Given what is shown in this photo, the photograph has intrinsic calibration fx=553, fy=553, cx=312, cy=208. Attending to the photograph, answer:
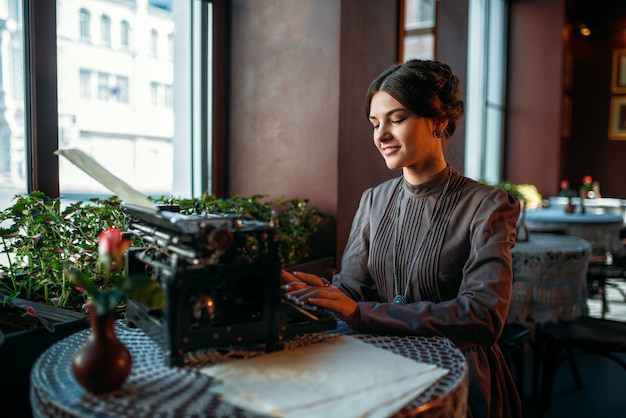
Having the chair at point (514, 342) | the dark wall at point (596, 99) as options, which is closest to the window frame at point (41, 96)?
the chair at point (514, 342)

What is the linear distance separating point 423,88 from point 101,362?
1.13 metres

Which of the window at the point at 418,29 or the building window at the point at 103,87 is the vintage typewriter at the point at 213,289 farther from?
the window at the point at 418,29

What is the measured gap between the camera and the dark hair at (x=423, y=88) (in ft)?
5.24

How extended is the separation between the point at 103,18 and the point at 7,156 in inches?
31.6

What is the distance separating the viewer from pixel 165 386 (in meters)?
1.02

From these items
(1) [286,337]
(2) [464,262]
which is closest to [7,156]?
(1) [286,337]

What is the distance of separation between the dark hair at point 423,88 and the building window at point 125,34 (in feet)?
4.98

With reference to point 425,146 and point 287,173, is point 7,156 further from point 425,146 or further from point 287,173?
point 425,146

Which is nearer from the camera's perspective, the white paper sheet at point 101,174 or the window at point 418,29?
the white paper sheet at point 101,174

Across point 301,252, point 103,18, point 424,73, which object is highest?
point 103,18

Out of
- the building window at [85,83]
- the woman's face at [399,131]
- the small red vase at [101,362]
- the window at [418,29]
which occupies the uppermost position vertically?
the window at [418,29]

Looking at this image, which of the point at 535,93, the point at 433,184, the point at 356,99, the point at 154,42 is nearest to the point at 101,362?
the point at 433,184

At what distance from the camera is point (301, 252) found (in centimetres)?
291

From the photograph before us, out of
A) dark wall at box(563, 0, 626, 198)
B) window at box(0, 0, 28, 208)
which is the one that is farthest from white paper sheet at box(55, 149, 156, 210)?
A: dark wall at box(563, 0, 626, 198)
